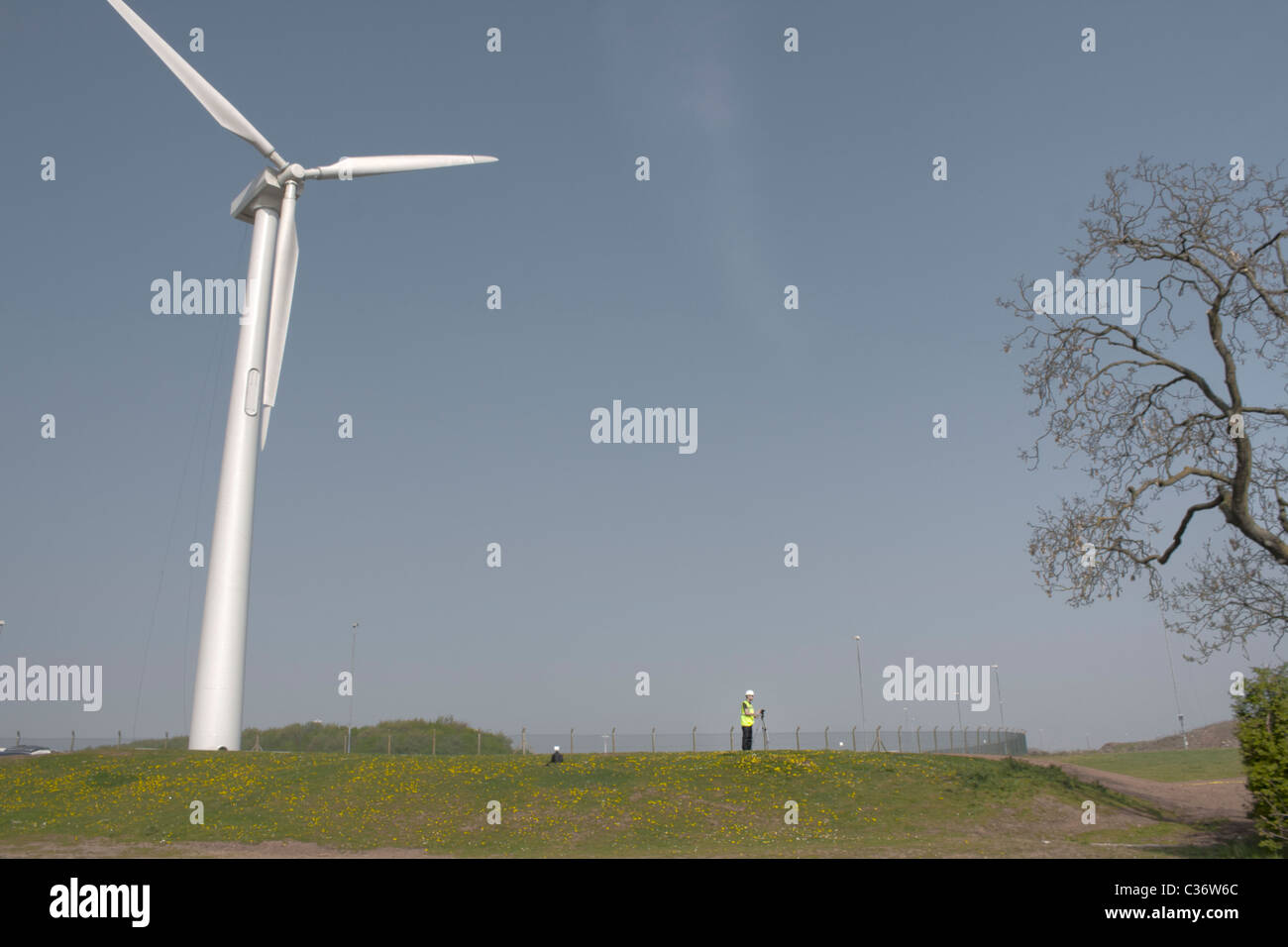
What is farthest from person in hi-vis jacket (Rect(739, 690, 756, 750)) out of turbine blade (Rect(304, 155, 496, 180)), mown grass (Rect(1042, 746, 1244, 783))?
turbine blade (Rect(304, 155, 496, 180))

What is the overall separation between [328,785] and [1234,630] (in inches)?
1186

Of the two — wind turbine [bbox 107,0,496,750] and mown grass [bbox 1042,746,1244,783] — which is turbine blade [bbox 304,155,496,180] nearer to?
wind turbine [bbox 107,0,496,750]

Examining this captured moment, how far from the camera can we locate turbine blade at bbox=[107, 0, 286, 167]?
44.5 meters

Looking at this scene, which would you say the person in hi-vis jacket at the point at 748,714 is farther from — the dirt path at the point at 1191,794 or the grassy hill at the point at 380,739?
the grassy hill at the point at 380,739

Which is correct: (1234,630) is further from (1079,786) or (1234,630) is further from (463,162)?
(463,162)

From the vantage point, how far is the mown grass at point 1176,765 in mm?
42156

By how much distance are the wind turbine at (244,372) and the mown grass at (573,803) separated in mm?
3776

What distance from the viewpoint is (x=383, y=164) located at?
4991 cm

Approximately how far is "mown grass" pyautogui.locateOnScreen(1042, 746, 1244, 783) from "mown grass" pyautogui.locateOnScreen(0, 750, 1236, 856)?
12124mm

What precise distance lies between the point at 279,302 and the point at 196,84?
1125 centimetres
